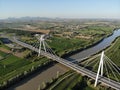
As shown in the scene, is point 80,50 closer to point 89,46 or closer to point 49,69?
point 89,46

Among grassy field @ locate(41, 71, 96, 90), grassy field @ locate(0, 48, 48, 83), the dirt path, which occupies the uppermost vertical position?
grassy field @ locate(41, 71, 96, 90)

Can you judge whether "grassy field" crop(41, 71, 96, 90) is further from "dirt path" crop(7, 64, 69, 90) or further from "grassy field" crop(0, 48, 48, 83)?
"grassy field" crop(0, 48, 48, 83)

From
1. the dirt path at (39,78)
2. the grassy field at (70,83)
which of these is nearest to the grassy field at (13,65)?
the dirt path at (39,78)

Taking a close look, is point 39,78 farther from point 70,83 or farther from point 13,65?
point 13,65

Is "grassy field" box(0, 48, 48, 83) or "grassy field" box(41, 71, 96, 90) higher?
"grassy field" box(41, 71, 96, 90)

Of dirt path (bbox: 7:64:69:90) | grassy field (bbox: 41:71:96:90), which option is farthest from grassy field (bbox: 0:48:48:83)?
grassy field (bbox: 41:71:96:90)

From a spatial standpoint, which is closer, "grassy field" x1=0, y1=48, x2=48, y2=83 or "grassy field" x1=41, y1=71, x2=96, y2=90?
"grassy field" x1=41, y1=71, x2=96, y2=90

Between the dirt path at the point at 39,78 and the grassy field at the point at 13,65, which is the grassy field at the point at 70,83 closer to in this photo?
the dirt path at the point at 39,78

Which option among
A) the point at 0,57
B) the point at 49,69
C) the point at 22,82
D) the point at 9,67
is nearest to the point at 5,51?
the point at 0,57
